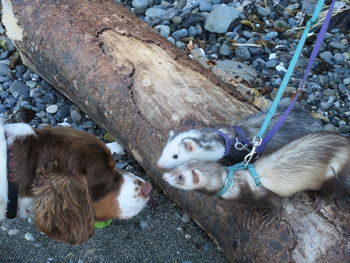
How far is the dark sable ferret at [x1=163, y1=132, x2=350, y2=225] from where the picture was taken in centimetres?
367

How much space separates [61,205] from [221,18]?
503 cm

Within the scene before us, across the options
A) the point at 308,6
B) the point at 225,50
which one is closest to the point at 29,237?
the point at 225,50

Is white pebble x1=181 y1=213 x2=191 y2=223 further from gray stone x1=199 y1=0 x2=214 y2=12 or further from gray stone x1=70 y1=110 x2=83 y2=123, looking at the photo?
gray stone x1=199 y1=0 x2=214 y2=12

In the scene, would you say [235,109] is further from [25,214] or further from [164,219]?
[25,214]

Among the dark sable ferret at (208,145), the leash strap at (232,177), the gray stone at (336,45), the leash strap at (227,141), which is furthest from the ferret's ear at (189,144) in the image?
the gray stone at (336,45)

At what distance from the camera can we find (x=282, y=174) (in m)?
3.72

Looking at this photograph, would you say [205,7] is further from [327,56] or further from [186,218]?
[186,218]

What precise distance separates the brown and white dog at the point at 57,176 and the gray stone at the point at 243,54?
3786 mm

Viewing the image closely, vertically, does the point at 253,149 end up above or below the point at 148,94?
above

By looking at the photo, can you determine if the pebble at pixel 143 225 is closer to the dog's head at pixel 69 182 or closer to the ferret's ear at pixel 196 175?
the dog's head at pixel 69 182

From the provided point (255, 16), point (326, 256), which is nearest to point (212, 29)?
point (255, 16)

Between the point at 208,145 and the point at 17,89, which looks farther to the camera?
the point at 17,89

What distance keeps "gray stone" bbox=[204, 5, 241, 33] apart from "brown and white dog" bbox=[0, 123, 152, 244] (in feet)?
14.0

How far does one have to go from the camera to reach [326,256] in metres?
3.34
